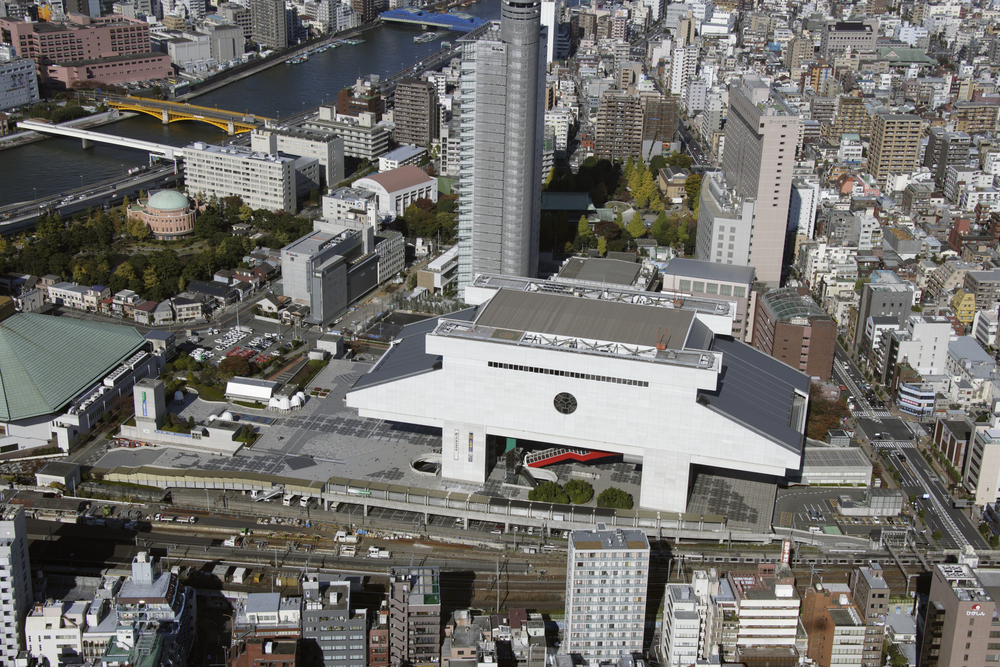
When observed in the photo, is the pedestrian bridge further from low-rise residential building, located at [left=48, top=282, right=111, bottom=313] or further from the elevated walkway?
the elevated walkway

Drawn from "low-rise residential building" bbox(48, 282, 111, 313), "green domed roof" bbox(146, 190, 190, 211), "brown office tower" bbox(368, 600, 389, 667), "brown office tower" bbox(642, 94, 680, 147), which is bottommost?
"brown office tower" bbox(368, 600, 389, 667)

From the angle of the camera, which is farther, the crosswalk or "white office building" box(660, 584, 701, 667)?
the crosswalk

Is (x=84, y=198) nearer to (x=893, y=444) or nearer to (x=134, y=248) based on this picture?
(x=134, y=248)

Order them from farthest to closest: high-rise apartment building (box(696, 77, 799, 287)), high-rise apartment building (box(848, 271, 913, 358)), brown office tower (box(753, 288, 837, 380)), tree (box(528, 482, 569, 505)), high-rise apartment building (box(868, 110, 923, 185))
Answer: high-rise apartment building (box(868, 110, 923, 185))
high-rise apartment building (box(696, 77, 799, 287))
high-rise apartment building (box(848, 271, 913, 358))
brown office tower (box(753, 288, 837, 380))
tree (box(528, 482, 569, 505))

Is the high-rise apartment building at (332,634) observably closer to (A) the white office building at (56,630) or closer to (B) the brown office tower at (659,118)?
(A) the white office building at (56,630)

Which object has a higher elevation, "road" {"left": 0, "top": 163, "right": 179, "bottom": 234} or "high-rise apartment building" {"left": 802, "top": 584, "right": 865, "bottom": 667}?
"road" {"left": 0, "top": 163, "right": 179, "bottom": 234}

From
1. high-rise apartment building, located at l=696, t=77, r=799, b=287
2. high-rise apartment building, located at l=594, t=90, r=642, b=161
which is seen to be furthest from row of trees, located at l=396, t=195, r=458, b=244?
high-rise apartment building, located at l=594, t=90, r=642, b=161

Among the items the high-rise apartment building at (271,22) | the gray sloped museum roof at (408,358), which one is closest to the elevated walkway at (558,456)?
the gray sloped museum roof at (408,358)
